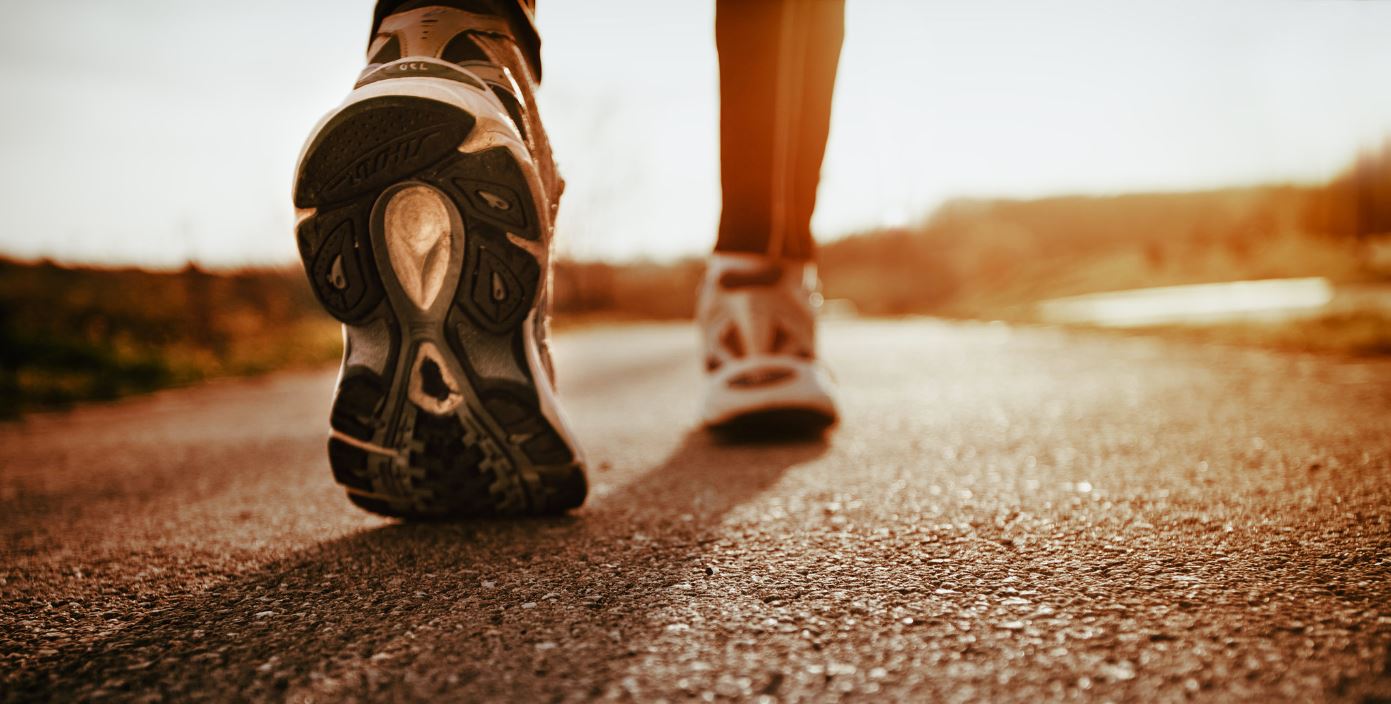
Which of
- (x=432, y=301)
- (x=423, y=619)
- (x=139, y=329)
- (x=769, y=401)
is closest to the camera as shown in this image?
(x=423, y=619)

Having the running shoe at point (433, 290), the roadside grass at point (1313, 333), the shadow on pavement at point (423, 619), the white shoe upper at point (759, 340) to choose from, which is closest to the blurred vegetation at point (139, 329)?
the white shoe upper at point (759, 340)

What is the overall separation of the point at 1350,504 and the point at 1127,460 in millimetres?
357

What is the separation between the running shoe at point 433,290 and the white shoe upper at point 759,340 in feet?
2.10

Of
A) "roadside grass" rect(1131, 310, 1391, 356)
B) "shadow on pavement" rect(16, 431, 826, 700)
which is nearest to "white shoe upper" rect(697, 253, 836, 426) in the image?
"shadow on pavement" rect(16, 431, 826, 700)

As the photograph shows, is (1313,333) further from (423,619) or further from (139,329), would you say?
(139,329)

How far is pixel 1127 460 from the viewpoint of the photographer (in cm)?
129

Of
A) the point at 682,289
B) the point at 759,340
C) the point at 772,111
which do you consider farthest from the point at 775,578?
the point at 682,289

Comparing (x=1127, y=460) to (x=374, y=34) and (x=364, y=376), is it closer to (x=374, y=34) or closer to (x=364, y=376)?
(x=364, y=376)

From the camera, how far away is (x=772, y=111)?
1.64 m

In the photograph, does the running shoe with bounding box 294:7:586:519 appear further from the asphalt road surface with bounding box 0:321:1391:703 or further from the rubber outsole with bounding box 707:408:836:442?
the rubber outsole with bounding box 707:408:836:442

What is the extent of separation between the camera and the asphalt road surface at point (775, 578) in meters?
0.56

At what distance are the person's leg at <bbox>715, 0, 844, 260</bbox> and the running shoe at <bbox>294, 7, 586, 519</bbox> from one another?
28.6 inches

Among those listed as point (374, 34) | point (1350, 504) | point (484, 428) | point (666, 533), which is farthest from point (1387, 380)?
point (374, 34)

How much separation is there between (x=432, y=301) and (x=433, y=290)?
0.04ft
